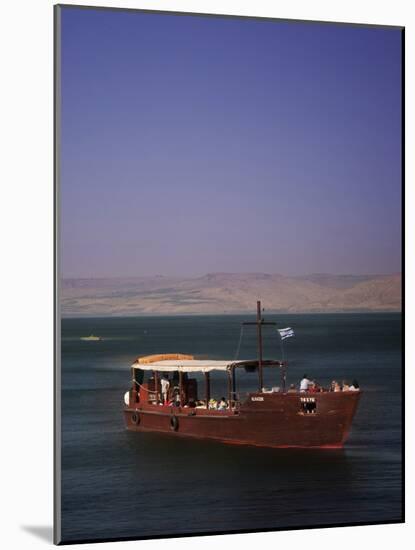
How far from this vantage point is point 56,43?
1506cm

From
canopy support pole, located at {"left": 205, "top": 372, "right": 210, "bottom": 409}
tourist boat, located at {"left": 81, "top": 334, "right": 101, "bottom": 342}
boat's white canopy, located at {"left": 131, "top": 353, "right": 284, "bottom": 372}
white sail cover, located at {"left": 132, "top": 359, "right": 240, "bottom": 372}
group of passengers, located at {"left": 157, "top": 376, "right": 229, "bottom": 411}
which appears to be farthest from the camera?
group of passengers, located at {"left": 157, "top": 376, "right": 229, "bottom": 411}

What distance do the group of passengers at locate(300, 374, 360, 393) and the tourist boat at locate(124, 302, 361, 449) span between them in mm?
42

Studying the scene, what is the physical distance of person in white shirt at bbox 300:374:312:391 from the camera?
16.3 m

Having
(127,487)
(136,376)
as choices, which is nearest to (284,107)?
(136,376)

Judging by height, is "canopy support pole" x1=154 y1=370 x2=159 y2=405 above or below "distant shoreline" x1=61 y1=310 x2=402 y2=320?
below

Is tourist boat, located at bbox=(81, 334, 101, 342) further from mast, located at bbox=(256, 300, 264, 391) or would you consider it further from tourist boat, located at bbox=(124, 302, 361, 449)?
mast, located at bbox=(256, 300, 264, 391)

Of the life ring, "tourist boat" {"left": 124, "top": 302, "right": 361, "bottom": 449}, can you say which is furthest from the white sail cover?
the life ring

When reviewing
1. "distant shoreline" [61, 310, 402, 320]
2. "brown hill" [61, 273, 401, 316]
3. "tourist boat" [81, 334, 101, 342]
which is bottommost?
"tourist boat" [81, 334, 101, 342]

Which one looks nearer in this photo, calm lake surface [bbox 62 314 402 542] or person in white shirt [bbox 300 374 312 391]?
calm lake surface [bbox 62 314 402 542]

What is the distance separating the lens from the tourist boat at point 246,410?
16.1m

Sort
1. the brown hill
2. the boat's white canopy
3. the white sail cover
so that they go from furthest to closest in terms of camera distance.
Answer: the white sail cover < the boat's white canopy < the brown hill

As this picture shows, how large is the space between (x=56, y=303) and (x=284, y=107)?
3.19 m

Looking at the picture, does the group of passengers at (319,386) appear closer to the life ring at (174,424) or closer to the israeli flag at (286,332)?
the israeli flag at (286,332)

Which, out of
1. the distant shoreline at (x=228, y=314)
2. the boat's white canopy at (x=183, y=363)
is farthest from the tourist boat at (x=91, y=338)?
the boat's white canopy at (x=183, y=363)
